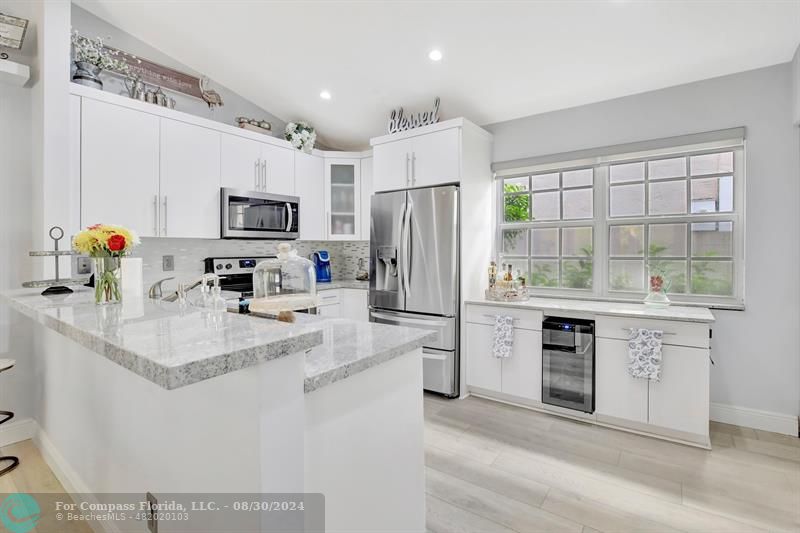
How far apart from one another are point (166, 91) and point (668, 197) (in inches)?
173

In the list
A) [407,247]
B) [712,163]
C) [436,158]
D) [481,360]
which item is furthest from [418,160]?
[712,163]

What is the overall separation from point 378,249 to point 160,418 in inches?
108

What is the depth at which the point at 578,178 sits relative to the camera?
3.55 m

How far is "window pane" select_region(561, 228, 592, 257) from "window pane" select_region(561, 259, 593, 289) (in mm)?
64

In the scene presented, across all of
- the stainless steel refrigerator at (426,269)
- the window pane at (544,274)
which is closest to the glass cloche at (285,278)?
the stainless steel refrigerator at (426,269)

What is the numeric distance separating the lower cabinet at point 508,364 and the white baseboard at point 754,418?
50.2 inches

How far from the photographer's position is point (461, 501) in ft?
6.57

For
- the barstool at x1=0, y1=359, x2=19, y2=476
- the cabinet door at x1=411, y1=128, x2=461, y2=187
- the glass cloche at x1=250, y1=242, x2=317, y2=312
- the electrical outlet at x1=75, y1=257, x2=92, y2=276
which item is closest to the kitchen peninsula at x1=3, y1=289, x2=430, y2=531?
the glass cloche at x1=250, y1=242, x2=317, y2=312

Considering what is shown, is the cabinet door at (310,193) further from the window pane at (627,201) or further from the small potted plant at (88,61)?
the window pane at (627,201)

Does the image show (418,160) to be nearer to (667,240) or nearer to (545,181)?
(545,181)

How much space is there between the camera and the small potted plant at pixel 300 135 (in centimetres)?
411

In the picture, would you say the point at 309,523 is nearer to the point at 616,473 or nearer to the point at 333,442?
the point at 333,442

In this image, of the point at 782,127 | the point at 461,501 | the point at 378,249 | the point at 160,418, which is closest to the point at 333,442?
the point at 160,418

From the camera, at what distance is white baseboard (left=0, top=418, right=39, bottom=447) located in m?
2.62
